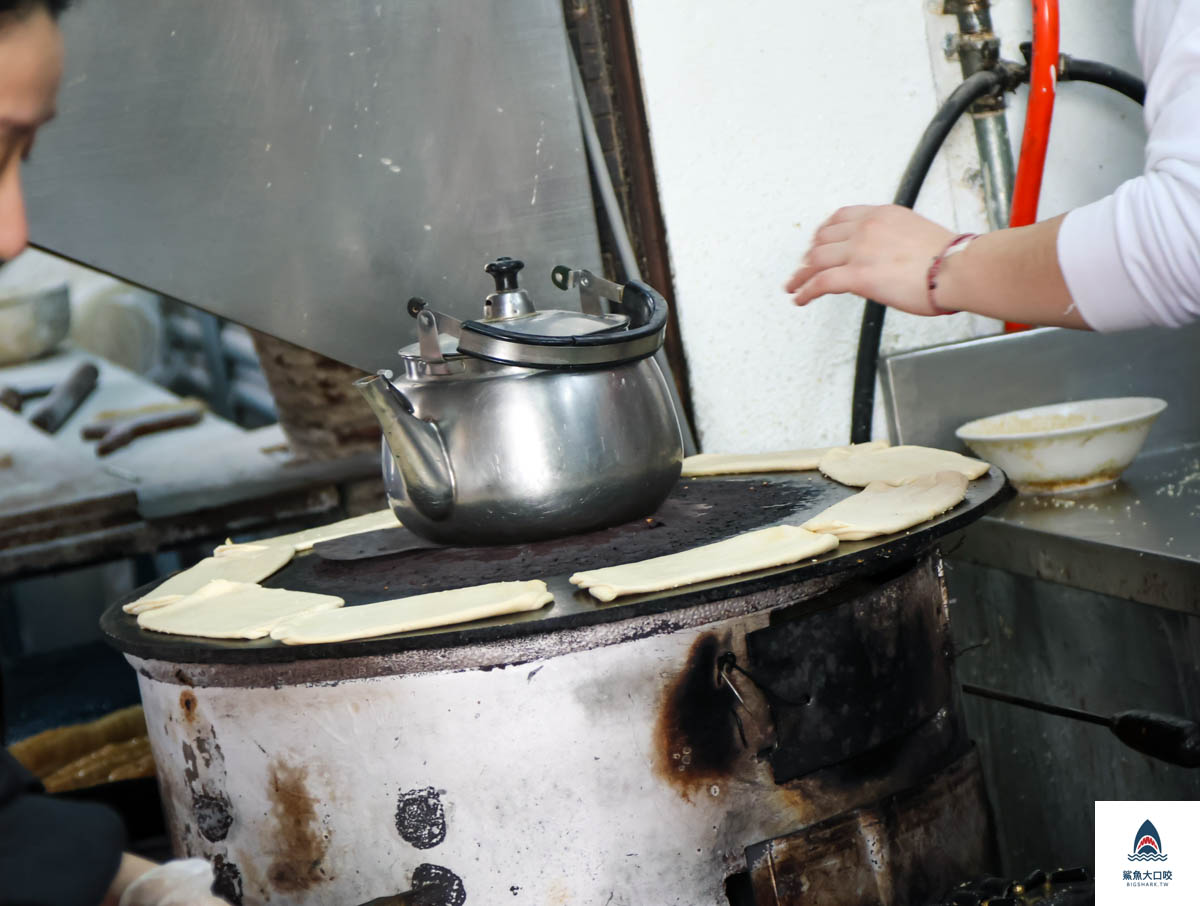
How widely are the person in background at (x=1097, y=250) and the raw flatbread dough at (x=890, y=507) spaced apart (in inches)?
9.7

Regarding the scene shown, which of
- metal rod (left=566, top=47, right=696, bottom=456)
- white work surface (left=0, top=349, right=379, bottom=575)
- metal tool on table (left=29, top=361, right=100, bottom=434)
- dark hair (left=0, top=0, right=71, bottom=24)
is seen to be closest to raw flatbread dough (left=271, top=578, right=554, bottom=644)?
dark hair (left=0, top=0, right=71, bottom=24)

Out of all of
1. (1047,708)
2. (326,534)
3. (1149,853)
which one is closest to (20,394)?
(326,534)

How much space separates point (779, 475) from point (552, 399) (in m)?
0.60

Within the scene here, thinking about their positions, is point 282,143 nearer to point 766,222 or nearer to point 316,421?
point 766,222

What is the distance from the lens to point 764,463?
78.3 inches

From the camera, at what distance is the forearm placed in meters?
1.37

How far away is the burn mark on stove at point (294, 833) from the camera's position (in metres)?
1.38

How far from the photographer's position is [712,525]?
1582 millimetres

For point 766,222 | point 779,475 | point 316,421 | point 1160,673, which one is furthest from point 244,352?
point 1160,673

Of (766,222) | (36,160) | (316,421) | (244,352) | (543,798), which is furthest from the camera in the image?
(244,352)

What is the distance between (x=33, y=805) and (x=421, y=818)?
1.96 feet

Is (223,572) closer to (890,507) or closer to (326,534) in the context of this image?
(326,534)

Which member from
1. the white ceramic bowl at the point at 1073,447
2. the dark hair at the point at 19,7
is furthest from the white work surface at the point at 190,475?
the dark hair at the point at 19,7

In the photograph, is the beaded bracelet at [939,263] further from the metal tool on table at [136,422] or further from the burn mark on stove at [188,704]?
the metal tool on table at [136,422]
